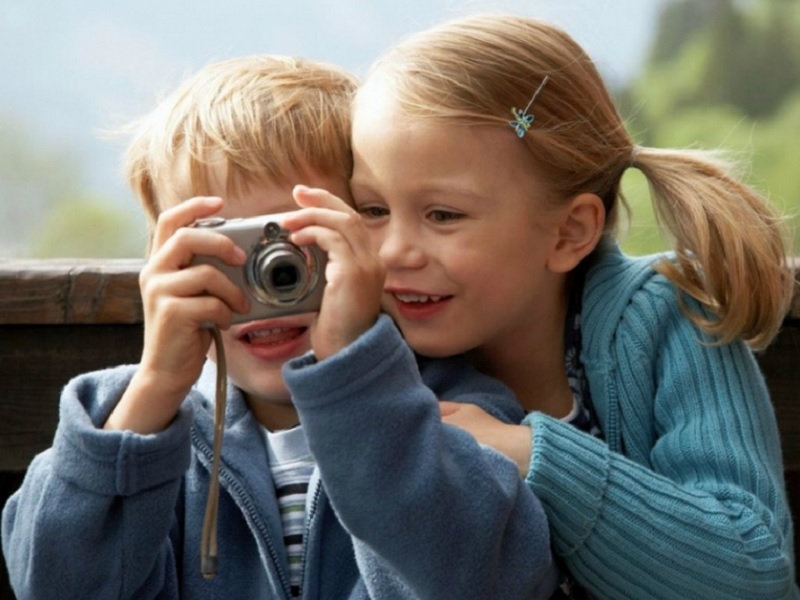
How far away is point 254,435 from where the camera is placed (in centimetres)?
186

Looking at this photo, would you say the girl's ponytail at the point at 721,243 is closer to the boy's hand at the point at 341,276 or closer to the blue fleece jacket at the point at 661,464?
the blue fleece jacket at the point at 661,464

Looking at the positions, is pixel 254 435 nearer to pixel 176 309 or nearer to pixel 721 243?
pixel 176 309

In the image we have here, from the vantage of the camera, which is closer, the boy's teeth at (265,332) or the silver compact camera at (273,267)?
the silver compact camera at (273,267)

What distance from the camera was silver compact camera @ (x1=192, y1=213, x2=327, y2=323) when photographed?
1558mm

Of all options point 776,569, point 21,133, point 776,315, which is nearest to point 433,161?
point 776,315

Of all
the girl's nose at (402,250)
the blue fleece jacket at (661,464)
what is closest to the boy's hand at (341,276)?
the girl's nose at (402,250)

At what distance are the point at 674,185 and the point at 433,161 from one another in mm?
387

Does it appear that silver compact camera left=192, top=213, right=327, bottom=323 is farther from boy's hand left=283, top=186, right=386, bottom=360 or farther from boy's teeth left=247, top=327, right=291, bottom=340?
boy's teeth left=247, top=327, right=291, bottom=340

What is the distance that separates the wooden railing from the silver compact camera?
540 millimetres

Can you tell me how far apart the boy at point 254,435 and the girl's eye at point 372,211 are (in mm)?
54

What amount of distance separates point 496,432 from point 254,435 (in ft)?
1.09

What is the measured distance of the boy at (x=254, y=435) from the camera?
153cm

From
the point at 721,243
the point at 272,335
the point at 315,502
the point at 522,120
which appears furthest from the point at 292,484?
the point at 721,243

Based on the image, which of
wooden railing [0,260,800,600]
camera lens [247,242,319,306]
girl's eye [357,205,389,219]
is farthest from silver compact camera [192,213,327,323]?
wooden railing [0,260,800,600]
